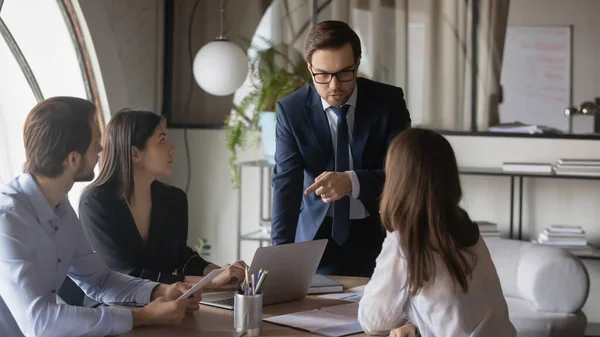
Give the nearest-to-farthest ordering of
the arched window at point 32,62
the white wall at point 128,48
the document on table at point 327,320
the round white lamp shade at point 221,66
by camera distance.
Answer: the document on table at point 327,320, the arched window at point 32,62, the white wall at point 128,48, the round white lamp shade at point 221,66

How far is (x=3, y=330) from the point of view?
81.7 inches

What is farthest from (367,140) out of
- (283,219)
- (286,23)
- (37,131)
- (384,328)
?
(286,23)

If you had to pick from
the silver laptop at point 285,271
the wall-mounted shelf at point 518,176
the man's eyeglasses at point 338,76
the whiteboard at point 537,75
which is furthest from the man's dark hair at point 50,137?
the whiteboard at point 537,75

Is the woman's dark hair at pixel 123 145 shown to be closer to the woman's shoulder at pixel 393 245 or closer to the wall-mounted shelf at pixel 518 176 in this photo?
the woman's shoulder at pixel 393 245

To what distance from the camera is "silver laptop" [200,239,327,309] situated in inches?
84.1

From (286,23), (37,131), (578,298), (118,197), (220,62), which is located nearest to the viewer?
(37,131)

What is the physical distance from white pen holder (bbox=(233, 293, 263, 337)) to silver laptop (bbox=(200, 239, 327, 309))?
153 millimetres

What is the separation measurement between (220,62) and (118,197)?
6.98ft

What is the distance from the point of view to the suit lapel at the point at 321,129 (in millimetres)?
2709

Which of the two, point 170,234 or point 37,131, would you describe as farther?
point 170,234

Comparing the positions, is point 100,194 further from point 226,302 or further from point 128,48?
point 128,48

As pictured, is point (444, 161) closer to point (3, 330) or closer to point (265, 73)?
point (3, 330)

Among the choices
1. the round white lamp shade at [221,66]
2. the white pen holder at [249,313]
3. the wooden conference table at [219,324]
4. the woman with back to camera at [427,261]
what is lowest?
the wooden conference table at [219,324]

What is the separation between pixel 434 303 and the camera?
186cm
